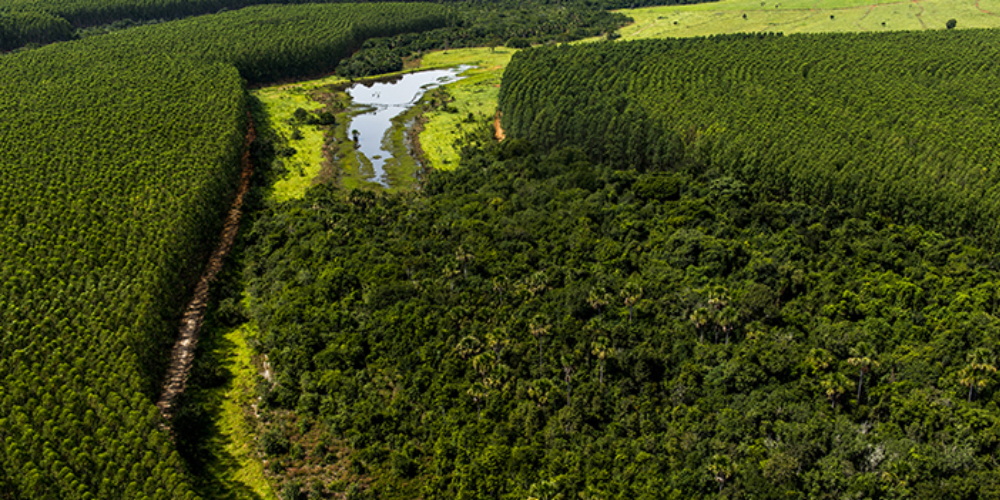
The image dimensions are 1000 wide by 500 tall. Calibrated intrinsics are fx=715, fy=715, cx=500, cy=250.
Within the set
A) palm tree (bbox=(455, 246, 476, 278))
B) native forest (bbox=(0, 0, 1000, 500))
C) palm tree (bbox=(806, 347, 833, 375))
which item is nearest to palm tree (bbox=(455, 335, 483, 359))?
native forest (bbox=(0, 0, 1000, 500))

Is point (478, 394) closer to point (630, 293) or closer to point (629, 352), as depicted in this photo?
point (629, 352)

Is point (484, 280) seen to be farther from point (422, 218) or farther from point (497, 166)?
point (497, 166)

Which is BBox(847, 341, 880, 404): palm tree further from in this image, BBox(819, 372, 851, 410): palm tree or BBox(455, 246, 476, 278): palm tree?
BBox(455, 246, 476, 278): palm tree

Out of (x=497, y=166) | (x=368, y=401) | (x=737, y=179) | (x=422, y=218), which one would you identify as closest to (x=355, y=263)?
(x=422, y=218)

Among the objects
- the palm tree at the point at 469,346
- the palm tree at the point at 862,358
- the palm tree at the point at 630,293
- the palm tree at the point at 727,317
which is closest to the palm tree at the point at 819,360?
the palm tree at the point at 862,358

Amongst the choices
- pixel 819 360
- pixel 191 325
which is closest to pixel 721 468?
pixel 819 360
